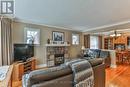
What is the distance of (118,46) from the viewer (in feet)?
31.8

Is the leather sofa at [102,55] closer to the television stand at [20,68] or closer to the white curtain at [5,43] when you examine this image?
the television stand at [20,68]

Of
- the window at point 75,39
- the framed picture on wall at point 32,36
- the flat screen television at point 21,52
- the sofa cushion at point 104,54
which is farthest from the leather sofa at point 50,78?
the window at point 75,39

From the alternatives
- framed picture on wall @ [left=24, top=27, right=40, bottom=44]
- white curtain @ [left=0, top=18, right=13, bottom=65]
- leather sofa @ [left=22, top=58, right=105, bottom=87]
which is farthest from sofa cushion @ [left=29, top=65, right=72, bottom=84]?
framed picture on wall @ [left=24, top=27, right=40, bottom=44]

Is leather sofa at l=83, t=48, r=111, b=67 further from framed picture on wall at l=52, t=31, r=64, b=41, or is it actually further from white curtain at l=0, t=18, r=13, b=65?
white curtain at l=0, t=18, r=13, b=65

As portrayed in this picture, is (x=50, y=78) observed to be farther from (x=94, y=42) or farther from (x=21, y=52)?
(x=94, y=42)

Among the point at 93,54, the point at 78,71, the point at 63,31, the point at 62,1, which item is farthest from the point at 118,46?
the point at 78,71

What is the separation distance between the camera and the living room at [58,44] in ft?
6.03

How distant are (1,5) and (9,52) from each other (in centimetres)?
184

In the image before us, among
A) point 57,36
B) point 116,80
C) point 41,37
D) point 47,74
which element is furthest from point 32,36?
point 47,74

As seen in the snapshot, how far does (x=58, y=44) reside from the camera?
22.0 ft

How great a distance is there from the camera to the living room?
1.84m

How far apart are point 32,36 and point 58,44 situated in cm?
168

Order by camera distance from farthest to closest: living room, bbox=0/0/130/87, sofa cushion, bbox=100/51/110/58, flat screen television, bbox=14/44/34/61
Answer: sofa cushion, bbox=100/51/110/58 < flat screen television, bbox=14/44/34/61 < living room, bbox=0/0/130/87

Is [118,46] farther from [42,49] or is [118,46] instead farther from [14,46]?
[14,46]
